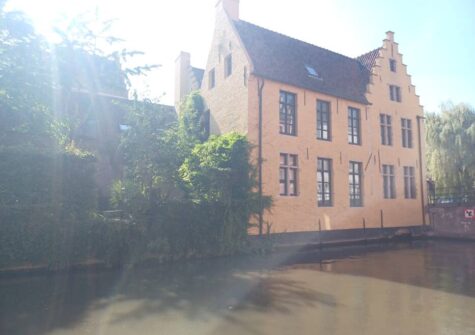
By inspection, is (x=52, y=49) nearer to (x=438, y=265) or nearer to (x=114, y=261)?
(x=114, y=261)

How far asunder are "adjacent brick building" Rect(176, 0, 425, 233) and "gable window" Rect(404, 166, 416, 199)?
2.0 inches

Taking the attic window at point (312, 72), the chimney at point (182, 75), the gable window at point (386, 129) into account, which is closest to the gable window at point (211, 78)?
the chimney at point (182, 75)

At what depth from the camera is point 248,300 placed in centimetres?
586

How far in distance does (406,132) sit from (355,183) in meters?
5.41

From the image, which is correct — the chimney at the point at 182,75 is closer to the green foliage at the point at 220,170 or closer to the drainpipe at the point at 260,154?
the drainpipe at the point at 260,154

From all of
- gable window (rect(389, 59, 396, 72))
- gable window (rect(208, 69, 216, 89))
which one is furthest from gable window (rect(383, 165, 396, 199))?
gable window (rect(208, 69, 216, 89))

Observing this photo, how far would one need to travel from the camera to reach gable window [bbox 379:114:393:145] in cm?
1808

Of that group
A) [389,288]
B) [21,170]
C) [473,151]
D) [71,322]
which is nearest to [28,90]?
[21,170]

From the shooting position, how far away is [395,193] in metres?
18.0

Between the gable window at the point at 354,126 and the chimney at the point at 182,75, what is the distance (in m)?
9.23

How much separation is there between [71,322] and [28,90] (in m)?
6.59

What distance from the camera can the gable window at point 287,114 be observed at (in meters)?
14.7

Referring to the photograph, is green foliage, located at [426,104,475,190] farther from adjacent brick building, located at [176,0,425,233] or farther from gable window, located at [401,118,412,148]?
gable window, located at [401,118,412,148]

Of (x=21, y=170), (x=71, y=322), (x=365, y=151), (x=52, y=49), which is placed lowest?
(x=71, y=322)
